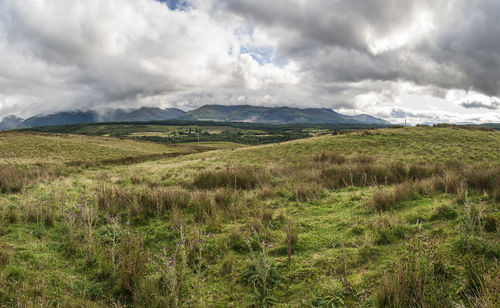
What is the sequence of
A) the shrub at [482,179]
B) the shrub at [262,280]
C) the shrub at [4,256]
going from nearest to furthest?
the shrub at [262,280] < the shrub at [4,256] < the shrub at [482,179]

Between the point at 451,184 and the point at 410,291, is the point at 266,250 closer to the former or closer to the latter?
the point at 410,291

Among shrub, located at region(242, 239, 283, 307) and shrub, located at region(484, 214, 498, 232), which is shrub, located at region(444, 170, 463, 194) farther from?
shrub, located at region(242, 239, 283, 307)

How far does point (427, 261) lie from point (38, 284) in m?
5.17

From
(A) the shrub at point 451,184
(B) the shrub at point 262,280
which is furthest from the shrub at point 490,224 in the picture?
(B) the shrub at point 262,280

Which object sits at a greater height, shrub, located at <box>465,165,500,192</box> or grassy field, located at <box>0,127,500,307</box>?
shrub, located at <box>465,165,500,192</box>

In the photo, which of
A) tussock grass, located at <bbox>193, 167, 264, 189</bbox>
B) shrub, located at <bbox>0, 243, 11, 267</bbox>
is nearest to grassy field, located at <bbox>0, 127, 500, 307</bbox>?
shrub, located at <bbox>0, 243, 11, 267</bbox>

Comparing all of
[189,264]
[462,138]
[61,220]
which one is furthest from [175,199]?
[462,138]

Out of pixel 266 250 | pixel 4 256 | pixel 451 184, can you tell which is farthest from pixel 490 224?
pixel 4 256

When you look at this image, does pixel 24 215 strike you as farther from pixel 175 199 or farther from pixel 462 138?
pixel 462 138

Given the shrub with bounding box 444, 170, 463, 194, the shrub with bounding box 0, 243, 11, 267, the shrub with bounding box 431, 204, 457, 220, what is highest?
the shrub with bounding box 444, 170, 463, 194

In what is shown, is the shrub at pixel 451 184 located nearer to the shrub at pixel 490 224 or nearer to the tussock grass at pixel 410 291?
the shrub at pixel 490 224

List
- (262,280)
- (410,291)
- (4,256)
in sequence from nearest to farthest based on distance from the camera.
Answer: (410,291) < (262,280) < (4,256)

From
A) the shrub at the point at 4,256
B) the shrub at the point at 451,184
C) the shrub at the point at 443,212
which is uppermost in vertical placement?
the shrub at the point at 451,184

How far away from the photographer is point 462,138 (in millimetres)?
36781
